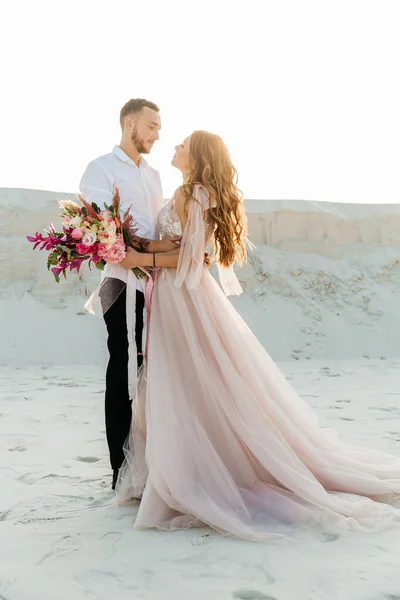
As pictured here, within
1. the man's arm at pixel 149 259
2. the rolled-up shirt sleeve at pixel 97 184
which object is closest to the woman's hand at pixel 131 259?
the man's arm at pixel 149 259

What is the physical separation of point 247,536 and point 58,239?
4.84 feet

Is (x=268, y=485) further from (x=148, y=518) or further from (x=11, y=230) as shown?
(x=11, y=230)

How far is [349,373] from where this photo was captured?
26.7 ft

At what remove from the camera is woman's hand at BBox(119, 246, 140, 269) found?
294cm

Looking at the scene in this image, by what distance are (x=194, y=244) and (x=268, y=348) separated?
772cm

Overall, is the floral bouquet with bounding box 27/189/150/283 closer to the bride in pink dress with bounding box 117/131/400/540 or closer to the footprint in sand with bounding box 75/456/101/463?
the bride in pink dress with bounding box 117/131/400/540

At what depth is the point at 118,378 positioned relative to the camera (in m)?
3.12

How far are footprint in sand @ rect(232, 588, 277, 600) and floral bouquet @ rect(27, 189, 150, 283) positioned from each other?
1484 mm

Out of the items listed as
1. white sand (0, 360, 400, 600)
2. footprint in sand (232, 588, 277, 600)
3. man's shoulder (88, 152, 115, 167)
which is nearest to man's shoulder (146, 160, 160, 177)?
man's shoulder (88, 152, 115, 167)

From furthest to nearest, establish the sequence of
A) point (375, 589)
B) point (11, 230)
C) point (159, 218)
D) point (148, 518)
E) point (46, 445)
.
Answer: point (11, 230), point (46, 445), point (159, 218), point (148, 518), point (375, 589)

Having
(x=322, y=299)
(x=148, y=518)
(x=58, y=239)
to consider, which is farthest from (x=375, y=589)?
(x=322, y=299)

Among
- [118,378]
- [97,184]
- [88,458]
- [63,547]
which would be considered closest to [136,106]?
[97,184]

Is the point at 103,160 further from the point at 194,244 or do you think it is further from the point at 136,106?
the point at 194,244

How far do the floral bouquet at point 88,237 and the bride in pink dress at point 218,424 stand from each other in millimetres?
133
